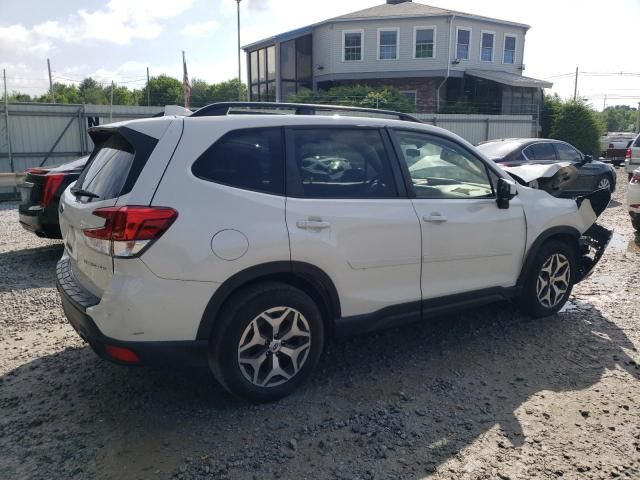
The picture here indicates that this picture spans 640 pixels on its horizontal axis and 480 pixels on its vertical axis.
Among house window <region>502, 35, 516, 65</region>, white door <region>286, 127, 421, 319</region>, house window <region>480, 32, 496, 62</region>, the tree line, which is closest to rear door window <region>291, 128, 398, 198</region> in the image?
white door <region>286, 127, 421, 319</region>

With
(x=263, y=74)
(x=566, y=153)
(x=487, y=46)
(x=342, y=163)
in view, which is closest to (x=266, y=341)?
(x=342, y=163)

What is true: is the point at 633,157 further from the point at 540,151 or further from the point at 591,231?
the point at 591,231

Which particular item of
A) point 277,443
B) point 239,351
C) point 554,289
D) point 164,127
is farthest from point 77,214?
point 554,289

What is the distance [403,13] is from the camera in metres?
28.8

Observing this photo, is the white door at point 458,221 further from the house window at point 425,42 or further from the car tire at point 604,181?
the house window at point 425,42

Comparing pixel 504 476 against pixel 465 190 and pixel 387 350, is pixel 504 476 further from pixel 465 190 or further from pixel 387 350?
pixel 465 190

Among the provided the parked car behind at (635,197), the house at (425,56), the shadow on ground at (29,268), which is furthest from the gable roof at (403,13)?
the shadow on ground at (29,268)

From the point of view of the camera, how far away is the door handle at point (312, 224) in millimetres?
3303

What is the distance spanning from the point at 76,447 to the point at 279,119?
2.27 metres

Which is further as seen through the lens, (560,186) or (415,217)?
(560,186)

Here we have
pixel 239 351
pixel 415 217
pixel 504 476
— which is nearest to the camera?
pixel 504 476

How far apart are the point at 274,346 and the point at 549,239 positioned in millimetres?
2791

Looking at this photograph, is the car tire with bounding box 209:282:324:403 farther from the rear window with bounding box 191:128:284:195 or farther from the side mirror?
the side mirror

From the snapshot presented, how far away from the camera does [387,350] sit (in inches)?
169
